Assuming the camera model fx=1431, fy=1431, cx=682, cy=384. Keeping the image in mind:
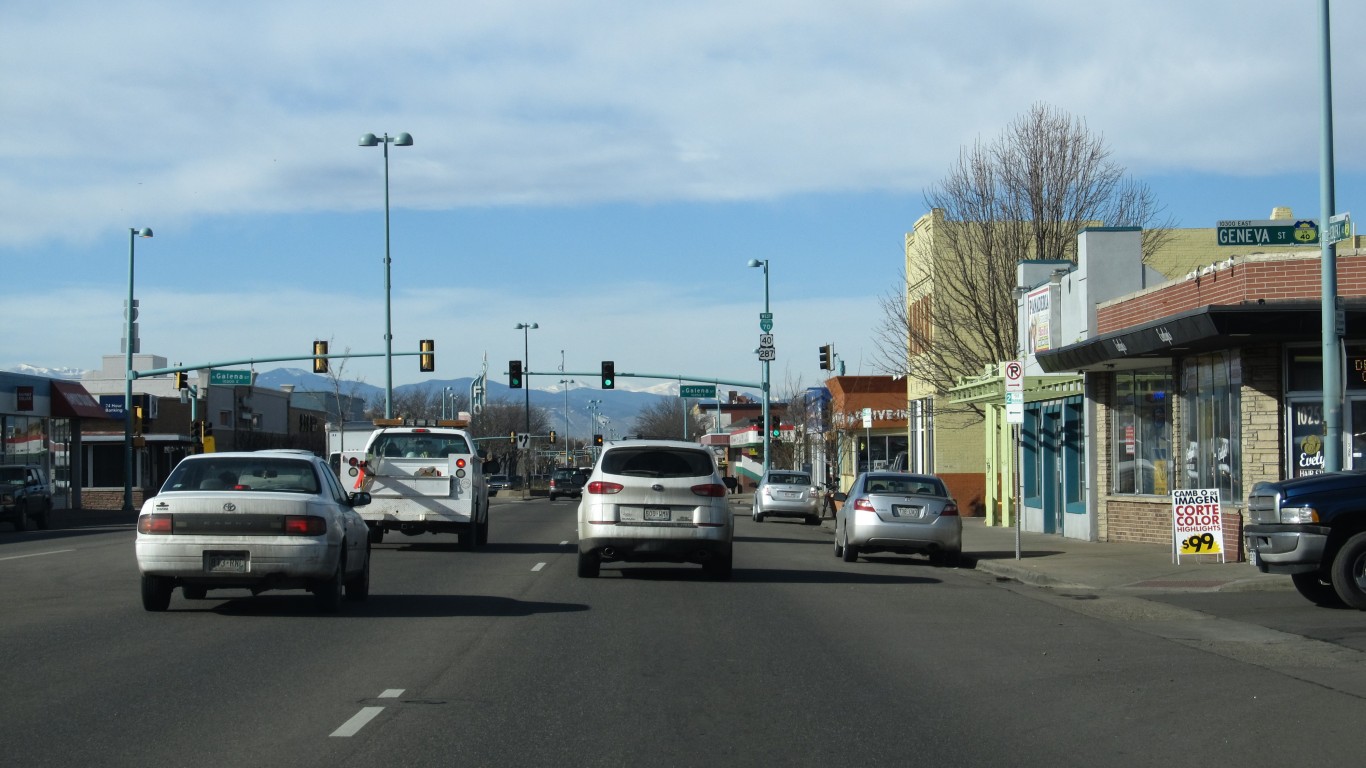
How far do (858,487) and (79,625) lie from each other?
13.1 meters

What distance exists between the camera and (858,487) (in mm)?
23172

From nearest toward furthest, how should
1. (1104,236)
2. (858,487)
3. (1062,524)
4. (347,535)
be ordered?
(347,535) → (858,487) → (1104,236) → (1062,524)

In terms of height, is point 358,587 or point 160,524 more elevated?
point 160,524

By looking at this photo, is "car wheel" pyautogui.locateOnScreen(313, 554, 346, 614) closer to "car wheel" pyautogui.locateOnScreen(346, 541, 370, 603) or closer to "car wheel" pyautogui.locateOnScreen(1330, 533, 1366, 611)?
"car wheel" pyautogui.locateOnScreen(346, 541, 370, 603)

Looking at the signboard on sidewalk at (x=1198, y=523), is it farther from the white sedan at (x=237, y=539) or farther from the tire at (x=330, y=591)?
the white sedan at (x=237, y=539)

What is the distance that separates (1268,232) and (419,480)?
13497 millimetres

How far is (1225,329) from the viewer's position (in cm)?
1931

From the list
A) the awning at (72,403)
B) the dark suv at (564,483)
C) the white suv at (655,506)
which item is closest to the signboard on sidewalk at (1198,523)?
the white suv at (655,506)

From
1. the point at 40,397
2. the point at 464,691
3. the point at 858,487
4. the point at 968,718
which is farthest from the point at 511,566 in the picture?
the point at 40,397

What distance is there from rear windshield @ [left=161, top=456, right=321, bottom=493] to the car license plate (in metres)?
0.87

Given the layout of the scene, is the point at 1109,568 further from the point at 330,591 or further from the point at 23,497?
the point at 23,497

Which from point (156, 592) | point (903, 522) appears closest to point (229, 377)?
point (903, 522)

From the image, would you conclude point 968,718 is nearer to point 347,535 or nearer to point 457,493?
point 347,535

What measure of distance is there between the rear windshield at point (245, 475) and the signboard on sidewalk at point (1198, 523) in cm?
1219
